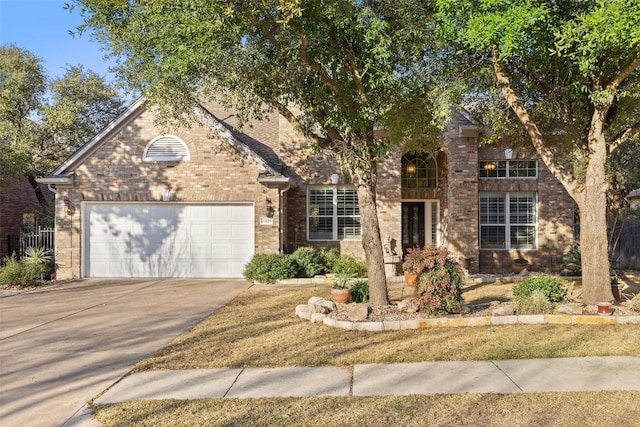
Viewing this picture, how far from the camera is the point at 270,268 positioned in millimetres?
13414

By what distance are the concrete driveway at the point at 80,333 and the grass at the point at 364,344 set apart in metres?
0.59

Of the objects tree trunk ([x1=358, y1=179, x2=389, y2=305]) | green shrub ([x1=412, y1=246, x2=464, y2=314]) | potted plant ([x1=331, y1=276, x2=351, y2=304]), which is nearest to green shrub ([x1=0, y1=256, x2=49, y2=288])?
potted plant ([x1=331, y1=276, x2=351, y2=304])

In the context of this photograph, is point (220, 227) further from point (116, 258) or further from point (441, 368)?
point (441, 368)

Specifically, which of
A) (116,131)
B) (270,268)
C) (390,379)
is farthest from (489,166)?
(390,379)

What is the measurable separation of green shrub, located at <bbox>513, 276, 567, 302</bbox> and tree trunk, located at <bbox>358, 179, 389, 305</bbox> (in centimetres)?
248

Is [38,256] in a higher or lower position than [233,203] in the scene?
lower

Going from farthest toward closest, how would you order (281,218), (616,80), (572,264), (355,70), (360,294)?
(281,218) < (572,264) < (360,294) < (355,70) < (616,80)

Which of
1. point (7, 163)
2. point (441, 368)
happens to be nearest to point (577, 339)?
point (441, 368)

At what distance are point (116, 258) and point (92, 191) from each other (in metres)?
2.18

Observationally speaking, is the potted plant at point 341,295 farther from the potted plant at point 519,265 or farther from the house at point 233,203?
the potted plant at point 519,265

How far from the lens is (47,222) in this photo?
59.5 feet

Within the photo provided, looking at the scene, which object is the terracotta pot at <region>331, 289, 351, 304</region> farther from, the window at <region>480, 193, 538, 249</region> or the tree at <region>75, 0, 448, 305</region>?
the window at <region>480, 193, 538, 249</region>

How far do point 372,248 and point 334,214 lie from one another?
6.79m

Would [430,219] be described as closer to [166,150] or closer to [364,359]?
[166,150]
